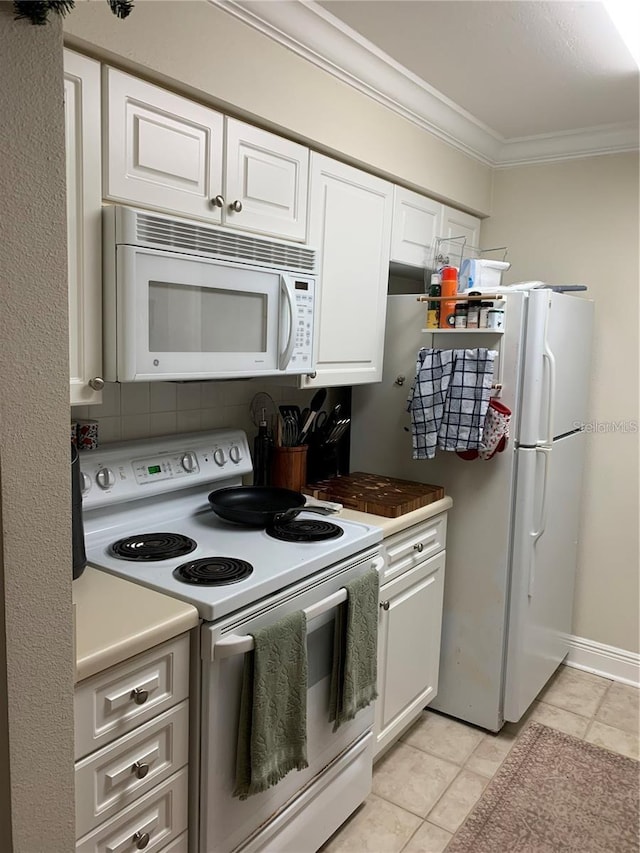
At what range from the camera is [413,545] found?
7.84ft

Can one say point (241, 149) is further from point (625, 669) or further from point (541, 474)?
point (625, 669)

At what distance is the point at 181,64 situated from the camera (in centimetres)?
165

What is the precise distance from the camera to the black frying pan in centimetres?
198

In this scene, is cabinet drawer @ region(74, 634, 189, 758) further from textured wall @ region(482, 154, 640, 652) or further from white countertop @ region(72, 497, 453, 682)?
textured wall @ region(482, 154, 640, 652)

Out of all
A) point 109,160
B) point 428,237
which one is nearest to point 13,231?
point 109,160

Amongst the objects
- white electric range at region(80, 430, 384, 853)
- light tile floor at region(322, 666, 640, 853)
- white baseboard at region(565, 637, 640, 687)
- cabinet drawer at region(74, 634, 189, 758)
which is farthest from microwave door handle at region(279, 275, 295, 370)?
white baseboard at region(565, 637, 640, 687)

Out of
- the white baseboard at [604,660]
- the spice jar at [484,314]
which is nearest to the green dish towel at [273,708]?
the spice jar at [484,314]

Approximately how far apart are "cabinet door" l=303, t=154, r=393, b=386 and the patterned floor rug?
5.04ft

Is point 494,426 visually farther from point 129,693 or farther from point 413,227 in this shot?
point 129,693

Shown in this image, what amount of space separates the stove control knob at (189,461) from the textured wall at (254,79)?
1023mm

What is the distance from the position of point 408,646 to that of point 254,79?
1.91 meters

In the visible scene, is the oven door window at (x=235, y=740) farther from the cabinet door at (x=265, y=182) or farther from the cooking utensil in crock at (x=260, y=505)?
the cabinet door at (x=265, y=182)

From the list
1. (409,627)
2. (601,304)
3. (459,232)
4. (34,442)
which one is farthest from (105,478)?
(601,304)

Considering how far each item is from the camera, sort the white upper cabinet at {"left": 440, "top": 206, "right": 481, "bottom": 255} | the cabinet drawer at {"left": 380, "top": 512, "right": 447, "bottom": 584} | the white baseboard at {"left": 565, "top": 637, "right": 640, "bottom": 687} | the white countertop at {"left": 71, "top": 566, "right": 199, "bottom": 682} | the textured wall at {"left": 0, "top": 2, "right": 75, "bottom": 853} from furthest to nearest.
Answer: the white baseboard at {"left": 565, "top": 637, "right": 640, "bottom": 687}
the white upper cabinet at {"left": 440, "top": 206, "right": 481, "bottom": 255}
the cabinet drawer at {"left": 380, "top": 512, "right": 447, "bottom": 584}
the white countertop at {"left": 71, "top": 566, "right": 199, "bottom": 682}
the textured wall at {"left": 0, "top": 2, "right": 75, "bottom": 853}
